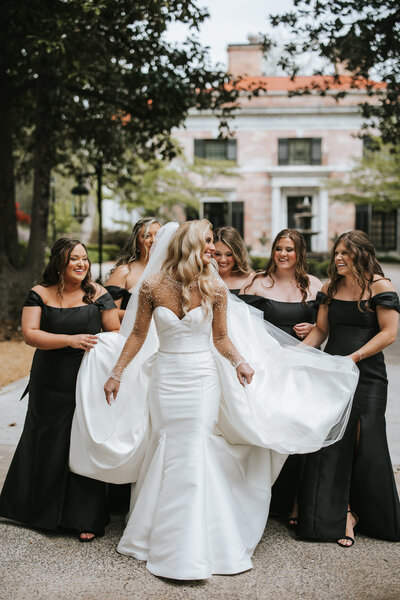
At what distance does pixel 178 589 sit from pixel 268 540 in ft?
3.05

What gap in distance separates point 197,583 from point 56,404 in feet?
5.26

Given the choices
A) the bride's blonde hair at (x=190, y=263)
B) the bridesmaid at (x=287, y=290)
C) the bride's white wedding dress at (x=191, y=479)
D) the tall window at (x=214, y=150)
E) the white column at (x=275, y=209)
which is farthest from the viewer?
the tall window at (x=214, y=150)

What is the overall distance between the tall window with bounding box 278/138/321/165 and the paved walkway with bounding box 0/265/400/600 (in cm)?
4226

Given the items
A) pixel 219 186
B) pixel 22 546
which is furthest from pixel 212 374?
pixel 219 186

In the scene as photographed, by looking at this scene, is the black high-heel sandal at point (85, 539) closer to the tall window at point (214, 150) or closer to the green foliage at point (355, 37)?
the green foliage at point (355, 37)

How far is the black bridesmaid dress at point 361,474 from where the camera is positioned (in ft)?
14.7

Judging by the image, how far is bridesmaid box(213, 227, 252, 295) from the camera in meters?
5.91

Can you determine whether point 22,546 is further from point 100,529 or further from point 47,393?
point 47,393

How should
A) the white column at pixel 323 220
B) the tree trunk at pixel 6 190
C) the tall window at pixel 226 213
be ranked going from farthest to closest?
the tall window at pixel 226 213, the white column at pixel 323 220, the tree trunk at pixel 6 190

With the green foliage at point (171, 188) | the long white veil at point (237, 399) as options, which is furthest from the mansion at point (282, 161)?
the long white veil at point (237, 399)

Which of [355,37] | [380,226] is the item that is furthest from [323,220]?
[355,37]

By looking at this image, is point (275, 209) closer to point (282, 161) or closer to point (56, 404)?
point (282, 161)

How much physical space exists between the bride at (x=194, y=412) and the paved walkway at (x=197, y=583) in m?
0.12

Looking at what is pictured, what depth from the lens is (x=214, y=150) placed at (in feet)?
150
